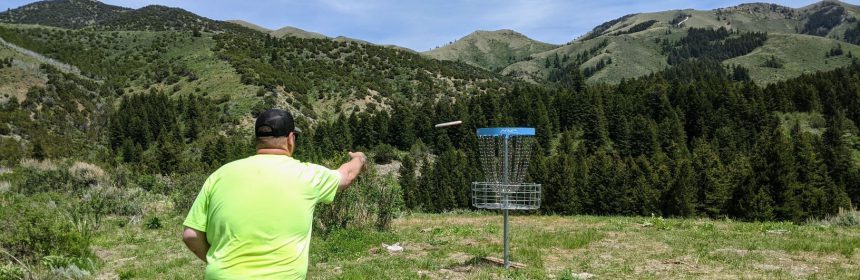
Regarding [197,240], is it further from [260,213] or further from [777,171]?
[777,171]

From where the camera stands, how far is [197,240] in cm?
292

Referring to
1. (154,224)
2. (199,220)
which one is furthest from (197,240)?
(154,224)

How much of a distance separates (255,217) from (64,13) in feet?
700

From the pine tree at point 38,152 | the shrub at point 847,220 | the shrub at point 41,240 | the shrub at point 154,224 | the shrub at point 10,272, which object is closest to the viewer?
the shrub at point 10,272

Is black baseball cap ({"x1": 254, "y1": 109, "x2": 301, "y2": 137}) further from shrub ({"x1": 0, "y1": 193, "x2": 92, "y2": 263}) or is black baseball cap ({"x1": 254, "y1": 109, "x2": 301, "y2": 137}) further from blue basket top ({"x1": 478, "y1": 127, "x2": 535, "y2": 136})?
shrub ({"x1": 0, "y1": 193, "x2": 92, "y2": 263})

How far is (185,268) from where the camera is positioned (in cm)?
1012

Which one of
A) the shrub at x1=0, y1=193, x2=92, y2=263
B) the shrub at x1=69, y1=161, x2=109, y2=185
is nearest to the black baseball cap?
the shrub at x1=0, y1=193, x2=92, y2=263

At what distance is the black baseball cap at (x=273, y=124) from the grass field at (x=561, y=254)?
625 centimetres

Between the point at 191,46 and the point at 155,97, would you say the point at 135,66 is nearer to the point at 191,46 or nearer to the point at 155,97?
the point at 191,46

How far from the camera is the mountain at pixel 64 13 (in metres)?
167

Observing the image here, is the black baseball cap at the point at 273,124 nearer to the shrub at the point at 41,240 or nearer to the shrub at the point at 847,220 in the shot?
the shrub at the point at 41,240

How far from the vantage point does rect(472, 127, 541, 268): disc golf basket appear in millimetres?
9414


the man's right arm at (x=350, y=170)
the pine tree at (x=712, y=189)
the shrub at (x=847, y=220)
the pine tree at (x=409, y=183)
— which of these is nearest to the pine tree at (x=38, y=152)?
the pine tree at (x=409, y=183)

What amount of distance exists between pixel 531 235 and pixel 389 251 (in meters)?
4.25
